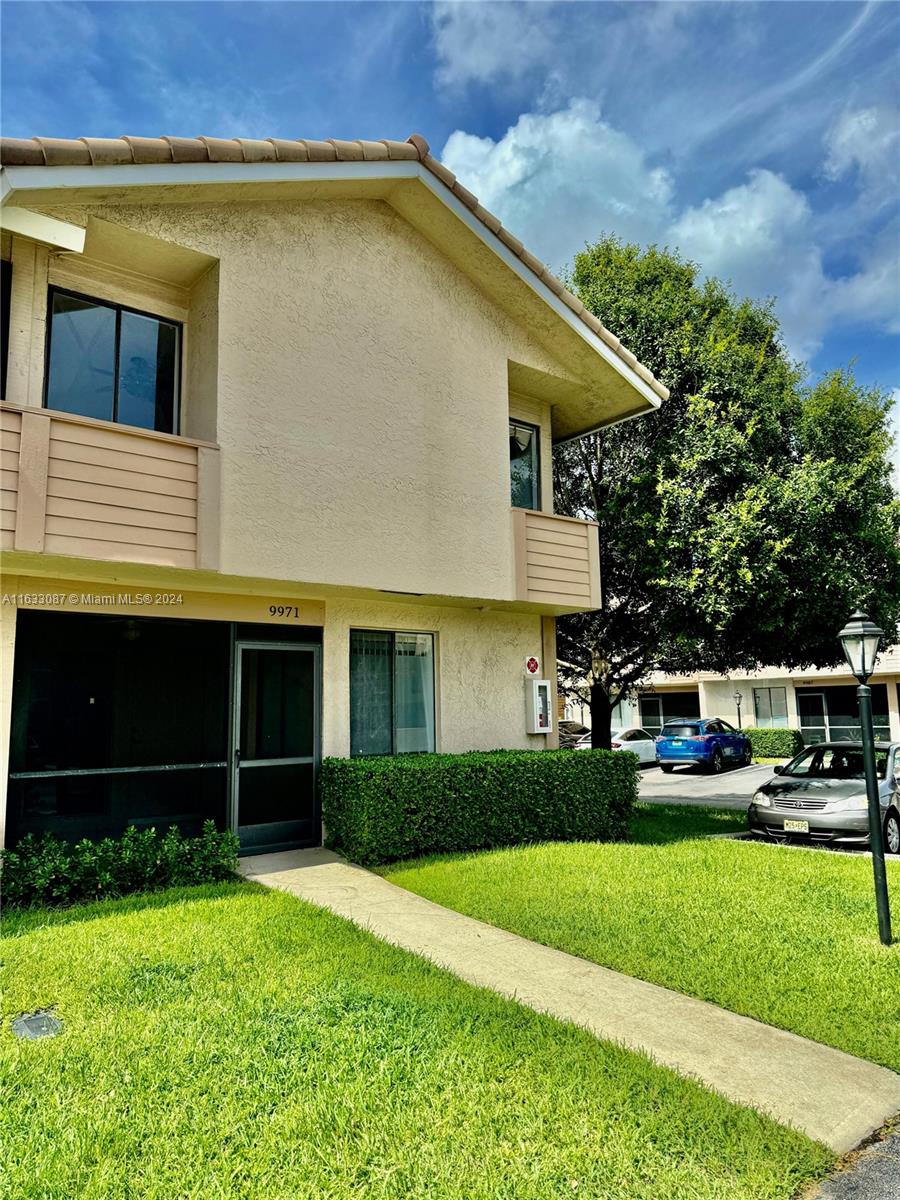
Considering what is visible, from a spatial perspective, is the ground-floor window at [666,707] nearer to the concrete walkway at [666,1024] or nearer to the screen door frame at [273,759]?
the screen door frame at [273,759]

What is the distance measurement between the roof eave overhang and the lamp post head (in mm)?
6358

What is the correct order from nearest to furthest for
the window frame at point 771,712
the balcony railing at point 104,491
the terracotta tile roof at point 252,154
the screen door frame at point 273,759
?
the balcony railing at point 104,491, the terracotta tile roof at point 252,154, the screen door frame at point 273,759, the window frame at point 771,712

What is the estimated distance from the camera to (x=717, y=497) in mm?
13227

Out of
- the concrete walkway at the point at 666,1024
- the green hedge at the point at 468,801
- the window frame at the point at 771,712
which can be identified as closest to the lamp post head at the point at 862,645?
the concrete walkway at the point at 666,1024

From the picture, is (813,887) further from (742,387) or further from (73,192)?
(73,192)

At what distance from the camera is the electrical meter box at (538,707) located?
465 inches

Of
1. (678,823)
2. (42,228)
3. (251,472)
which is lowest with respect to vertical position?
(678,823)

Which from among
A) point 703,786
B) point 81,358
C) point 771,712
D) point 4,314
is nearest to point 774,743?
point 771,712

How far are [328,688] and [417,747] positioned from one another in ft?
5.83

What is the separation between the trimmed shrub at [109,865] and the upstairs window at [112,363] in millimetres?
4371

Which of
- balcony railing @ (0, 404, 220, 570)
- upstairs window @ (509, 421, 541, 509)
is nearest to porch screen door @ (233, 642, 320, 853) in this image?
balcony railing @ (0, 404, 220, 570)

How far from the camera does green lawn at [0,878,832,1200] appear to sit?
295 cm

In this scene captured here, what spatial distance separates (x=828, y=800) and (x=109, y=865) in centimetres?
956

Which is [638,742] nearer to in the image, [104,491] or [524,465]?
[524,465]
